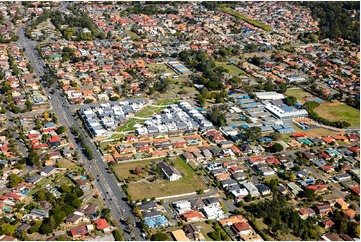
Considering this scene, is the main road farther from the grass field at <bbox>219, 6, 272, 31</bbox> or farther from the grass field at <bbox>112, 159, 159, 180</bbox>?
the grass field at <bbox>219, 6, 272, 31</bbox>

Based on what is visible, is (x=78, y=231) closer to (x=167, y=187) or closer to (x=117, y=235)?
(x=117, y=235)

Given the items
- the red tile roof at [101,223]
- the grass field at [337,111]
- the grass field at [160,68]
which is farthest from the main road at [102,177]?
the grass field at [337,111]

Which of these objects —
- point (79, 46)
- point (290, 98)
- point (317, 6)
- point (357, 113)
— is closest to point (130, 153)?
point (290, 98)

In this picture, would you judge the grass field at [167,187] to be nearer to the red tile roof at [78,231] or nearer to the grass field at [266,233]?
the red tile roof at [78,231]

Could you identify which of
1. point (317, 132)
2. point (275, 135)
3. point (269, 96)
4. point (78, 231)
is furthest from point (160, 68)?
point (78, 231)

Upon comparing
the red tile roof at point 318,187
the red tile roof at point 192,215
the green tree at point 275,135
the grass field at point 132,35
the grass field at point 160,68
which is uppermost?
the red tile roof at point 318,187

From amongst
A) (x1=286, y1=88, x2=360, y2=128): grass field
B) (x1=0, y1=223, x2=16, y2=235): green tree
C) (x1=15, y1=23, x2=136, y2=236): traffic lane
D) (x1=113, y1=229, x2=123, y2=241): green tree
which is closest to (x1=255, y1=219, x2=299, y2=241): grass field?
(x1=113, y1=229, x2=123, y2=241): green tree
